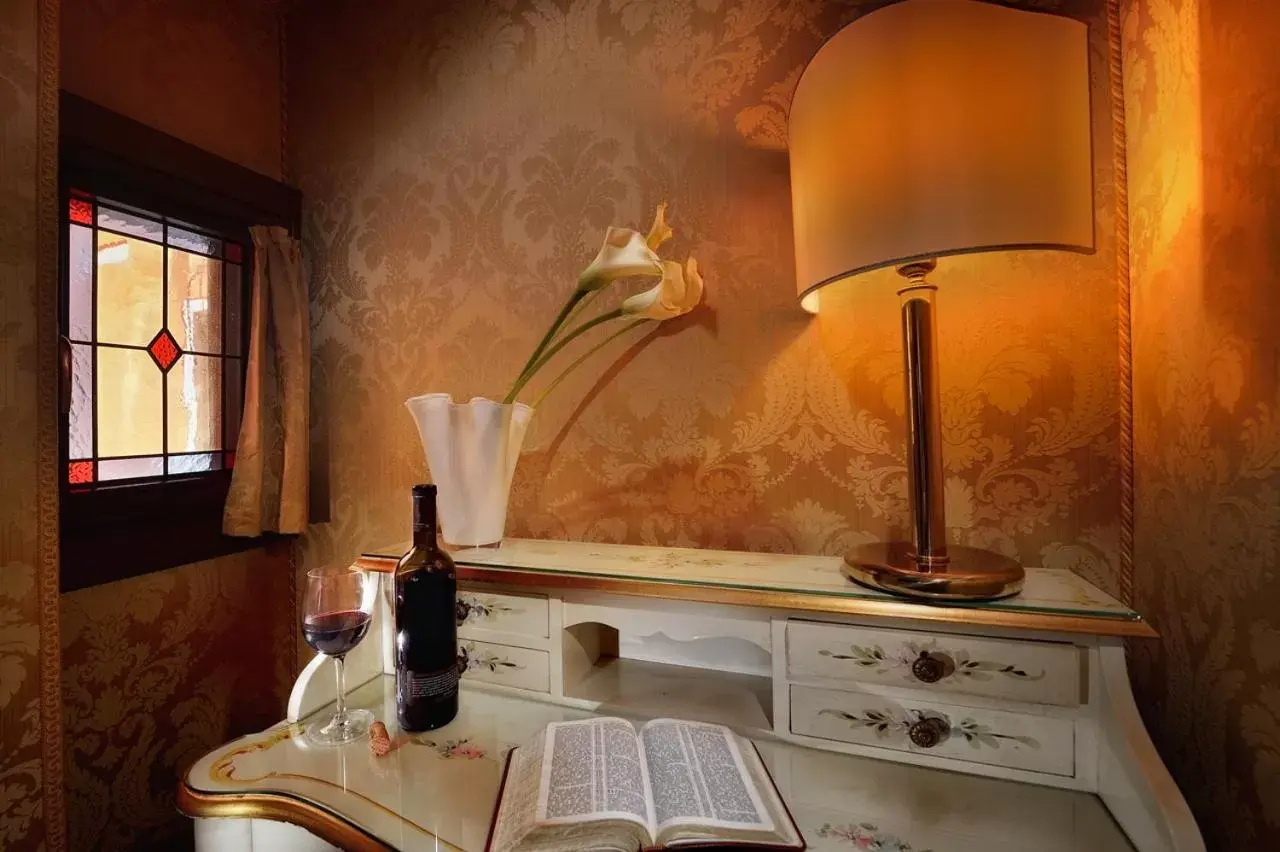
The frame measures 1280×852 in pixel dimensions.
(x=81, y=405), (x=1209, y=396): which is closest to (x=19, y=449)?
(x=81, y=405)

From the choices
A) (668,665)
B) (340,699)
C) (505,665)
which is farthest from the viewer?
(668,665)

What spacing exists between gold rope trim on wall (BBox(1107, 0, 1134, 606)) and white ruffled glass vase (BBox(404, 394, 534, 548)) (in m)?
0.94

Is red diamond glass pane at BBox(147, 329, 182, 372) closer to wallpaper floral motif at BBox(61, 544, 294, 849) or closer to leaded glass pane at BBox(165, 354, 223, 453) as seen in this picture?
leaded glass pane at BBox(165, 354, 223, 453)

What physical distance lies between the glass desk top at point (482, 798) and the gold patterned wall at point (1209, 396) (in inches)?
7.2

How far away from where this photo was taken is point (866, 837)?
0.59m

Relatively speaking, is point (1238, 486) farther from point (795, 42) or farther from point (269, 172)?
point (269, 172)

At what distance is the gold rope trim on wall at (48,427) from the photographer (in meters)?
0.84

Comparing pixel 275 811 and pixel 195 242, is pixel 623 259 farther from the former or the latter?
pixel 195 242

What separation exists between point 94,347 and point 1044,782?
1.74m

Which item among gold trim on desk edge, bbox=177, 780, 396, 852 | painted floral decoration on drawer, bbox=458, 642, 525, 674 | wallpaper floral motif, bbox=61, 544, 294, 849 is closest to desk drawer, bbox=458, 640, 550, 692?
painted floral decoration on drawer, bbox=458, 642, 525, 674

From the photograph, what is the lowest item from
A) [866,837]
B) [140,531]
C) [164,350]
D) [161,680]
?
[161,680]

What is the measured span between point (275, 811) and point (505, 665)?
34 centimetres

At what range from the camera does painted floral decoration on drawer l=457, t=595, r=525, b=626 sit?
36.4 inches

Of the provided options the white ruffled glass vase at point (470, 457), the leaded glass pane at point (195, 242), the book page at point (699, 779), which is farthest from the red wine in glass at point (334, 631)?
the leaded glass pane at point (195, 242)
